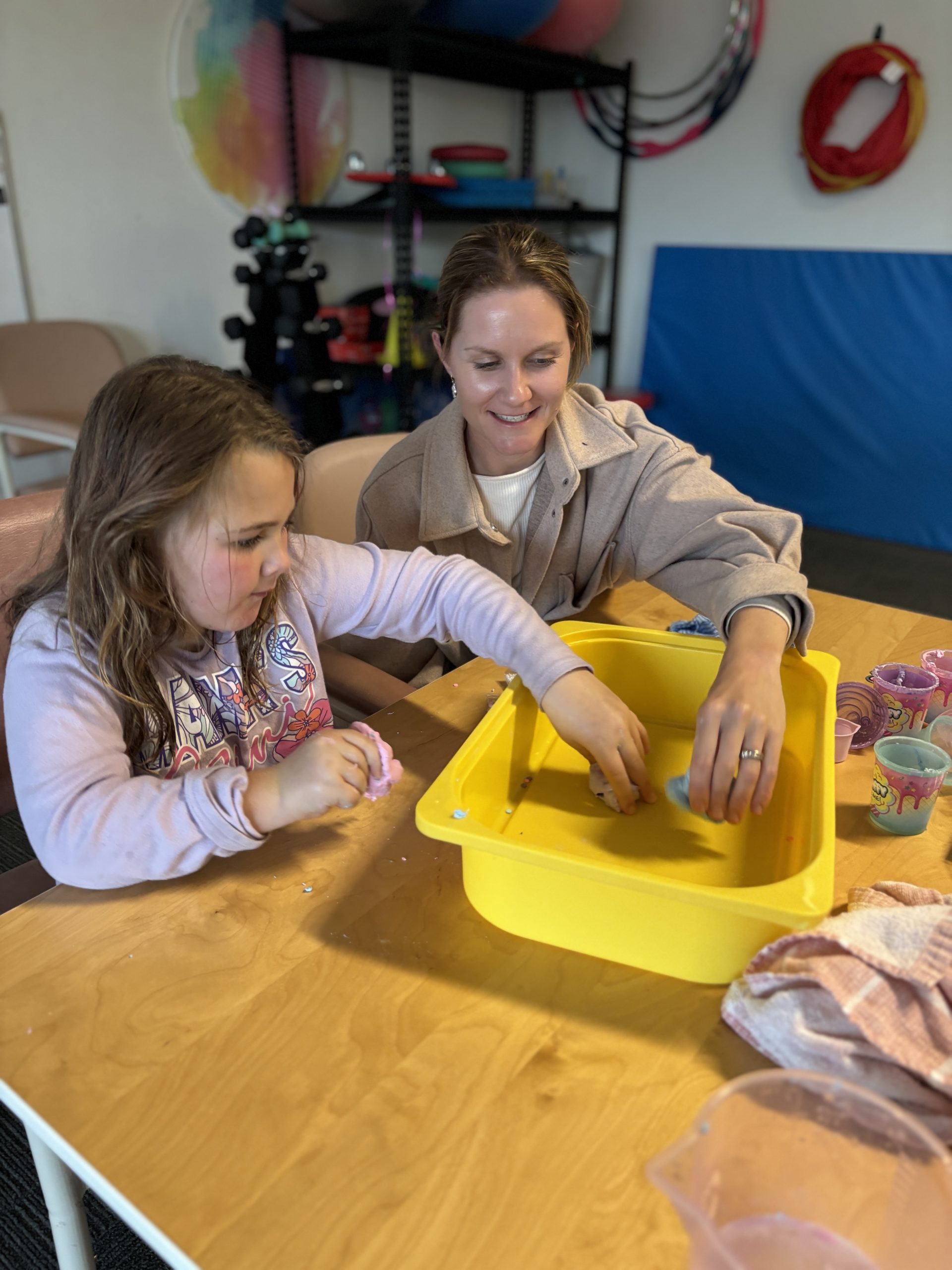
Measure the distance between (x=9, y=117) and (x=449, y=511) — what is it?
2.19 metres

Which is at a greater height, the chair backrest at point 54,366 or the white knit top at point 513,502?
the white knit top at point 513,502

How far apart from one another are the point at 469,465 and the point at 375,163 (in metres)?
2.64

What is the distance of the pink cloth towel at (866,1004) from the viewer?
0.52 metres

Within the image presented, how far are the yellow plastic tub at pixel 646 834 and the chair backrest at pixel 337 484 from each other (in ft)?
1.78

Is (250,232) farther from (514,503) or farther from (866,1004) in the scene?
(866,1004)

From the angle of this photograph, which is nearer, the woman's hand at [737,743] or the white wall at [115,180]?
the woman's hand at [737,743]

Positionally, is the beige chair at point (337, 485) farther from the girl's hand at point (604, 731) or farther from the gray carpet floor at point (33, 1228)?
the gray carpet floor at point (33, 1228)

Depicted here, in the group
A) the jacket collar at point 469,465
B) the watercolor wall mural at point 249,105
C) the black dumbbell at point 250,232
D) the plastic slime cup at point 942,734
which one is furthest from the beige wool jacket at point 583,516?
the watercolor wall mural at point 249,105

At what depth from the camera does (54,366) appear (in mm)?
2664

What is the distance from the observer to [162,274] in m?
2.95

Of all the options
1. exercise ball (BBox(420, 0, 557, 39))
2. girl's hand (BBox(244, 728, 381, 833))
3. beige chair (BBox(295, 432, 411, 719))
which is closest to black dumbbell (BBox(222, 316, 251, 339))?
exercise ball (BBox(420, 0, 557, 39))

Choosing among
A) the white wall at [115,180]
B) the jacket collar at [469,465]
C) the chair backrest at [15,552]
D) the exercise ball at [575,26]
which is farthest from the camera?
the exercise ball at [575,26]

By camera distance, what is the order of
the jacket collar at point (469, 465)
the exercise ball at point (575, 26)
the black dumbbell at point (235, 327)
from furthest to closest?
the exercise ball at point (575, 26) < the black dumbbell at point (235, 327) < the jacket collar at point (469, 465)

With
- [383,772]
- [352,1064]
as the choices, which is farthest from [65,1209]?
[383,772]
